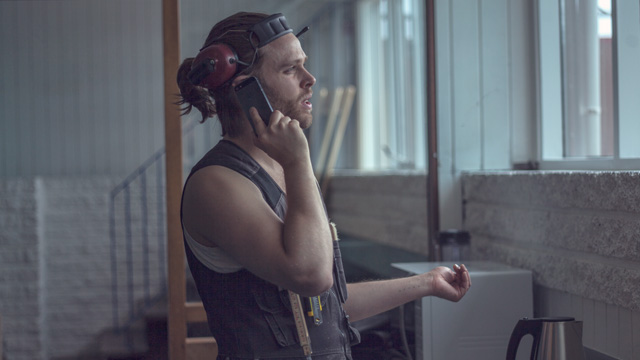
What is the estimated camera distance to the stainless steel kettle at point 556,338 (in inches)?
58.9

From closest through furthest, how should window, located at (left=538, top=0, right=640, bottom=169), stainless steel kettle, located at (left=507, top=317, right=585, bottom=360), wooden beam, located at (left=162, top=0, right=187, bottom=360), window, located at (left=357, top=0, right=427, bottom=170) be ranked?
1. stainless steel kettle, located at (left=507, top=317, right=585, bottom=360)
2. window, located at (left=538, top=0, right=640, bottom=169)
3. wooden beam, located at (left=162, top=0, right=187, bottom=360)
4. window, located at (left=357, top=0, right=427, bottom=170)

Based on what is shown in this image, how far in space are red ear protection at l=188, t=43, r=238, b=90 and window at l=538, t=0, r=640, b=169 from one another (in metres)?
1.15

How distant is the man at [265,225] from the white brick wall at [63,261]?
417 cm

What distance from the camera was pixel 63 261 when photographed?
5.28 m

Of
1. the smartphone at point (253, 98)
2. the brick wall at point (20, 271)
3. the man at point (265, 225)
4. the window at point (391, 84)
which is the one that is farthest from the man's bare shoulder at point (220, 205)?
the brick wall at point (20, 271)

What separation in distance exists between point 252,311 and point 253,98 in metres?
0.38

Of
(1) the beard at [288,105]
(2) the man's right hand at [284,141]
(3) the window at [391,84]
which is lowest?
(2) the man's right hand at [284,141]

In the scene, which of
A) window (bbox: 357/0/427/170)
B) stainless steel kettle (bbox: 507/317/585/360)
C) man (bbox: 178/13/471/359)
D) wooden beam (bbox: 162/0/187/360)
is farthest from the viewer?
window (bbox: 357/0/427/170)

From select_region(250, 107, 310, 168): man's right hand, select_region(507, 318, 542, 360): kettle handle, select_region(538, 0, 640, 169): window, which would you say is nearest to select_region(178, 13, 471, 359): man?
select_region(250, 107, 310, 168): man's right hand

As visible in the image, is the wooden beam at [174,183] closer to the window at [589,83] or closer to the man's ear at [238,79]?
the man's ear at [238,79]

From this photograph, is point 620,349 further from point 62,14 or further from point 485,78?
point 62,14

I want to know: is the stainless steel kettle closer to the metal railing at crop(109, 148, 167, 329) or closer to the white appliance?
the white appliance

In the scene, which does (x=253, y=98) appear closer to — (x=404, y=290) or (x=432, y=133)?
(x=404, y=290)

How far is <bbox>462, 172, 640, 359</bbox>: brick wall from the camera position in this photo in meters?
1.59
